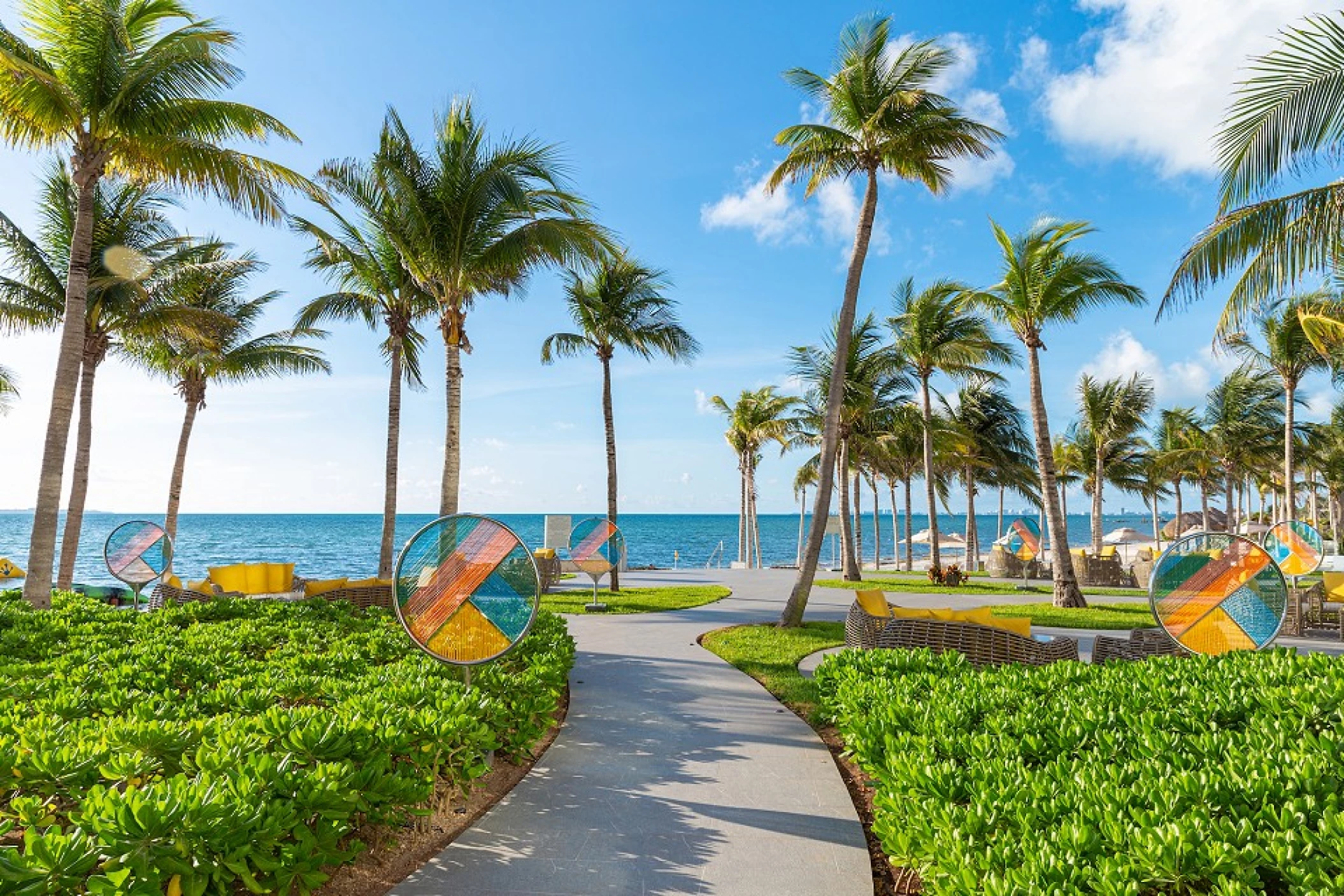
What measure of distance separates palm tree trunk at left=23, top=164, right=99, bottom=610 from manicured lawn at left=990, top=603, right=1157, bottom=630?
15.7 meters

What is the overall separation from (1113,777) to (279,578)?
15459mm

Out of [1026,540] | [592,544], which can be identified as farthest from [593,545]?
[1026,540]

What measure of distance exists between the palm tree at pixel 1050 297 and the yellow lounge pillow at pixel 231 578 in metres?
17.8

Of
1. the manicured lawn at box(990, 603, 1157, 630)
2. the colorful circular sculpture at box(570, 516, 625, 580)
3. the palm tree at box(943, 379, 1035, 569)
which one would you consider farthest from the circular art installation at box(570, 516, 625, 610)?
the palm tree at box(943, 379, 1035, 569)

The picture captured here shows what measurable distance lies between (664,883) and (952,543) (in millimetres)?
48507

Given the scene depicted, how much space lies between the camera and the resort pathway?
338 centimetres

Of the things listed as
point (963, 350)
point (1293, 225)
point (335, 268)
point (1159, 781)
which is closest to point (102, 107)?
point (335, 268)

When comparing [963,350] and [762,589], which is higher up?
[963,350]

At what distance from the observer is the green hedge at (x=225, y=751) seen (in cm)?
226

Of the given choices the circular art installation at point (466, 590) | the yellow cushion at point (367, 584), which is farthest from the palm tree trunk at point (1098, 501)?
the circular art installation at point (466, 590)

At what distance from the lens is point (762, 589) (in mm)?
20859

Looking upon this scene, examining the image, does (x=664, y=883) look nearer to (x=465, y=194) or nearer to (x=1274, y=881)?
(x=1274, y=881)

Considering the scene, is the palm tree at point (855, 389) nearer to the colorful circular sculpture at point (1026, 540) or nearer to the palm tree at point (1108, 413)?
the colorful circular sculpture at point (1026, 540)

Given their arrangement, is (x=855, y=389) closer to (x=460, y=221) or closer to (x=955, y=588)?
(x=955, y=588)
